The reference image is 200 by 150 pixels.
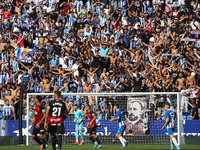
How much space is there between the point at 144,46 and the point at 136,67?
2.11 meters

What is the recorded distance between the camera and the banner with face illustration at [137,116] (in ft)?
76.4

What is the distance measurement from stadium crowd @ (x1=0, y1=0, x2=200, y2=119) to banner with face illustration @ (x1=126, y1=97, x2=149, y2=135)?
1.08 meters

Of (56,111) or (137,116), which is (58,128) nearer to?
(56,111)

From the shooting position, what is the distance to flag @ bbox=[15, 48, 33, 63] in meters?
28.2

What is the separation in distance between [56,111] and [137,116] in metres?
8.52

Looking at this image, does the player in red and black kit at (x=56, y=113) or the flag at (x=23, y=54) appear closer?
the player in red and black kit at (x=56, y=113)

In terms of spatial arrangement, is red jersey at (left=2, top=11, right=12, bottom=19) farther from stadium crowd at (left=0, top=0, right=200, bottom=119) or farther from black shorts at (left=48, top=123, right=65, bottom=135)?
black shorts at (left=48, top=123, right=65, bottom=135)

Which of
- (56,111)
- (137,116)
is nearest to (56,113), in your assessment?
(56,111)

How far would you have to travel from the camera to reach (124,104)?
79.6 feet

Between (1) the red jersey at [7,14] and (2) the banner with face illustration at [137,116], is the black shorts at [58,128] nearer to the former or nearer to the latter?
(2) the banner with face illustration at [137,116]

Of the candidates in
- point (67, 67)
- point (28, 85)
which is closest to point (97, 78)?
point (67, 67)

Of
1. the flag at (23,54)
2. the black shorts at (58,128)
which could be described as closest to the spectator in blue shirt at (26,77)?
the flag at (23,54)

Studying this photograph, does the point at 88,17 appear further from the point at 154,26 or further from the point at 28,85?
the point at 28,85

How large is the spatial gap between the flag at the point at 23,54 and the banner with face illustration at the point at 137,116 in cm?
707
